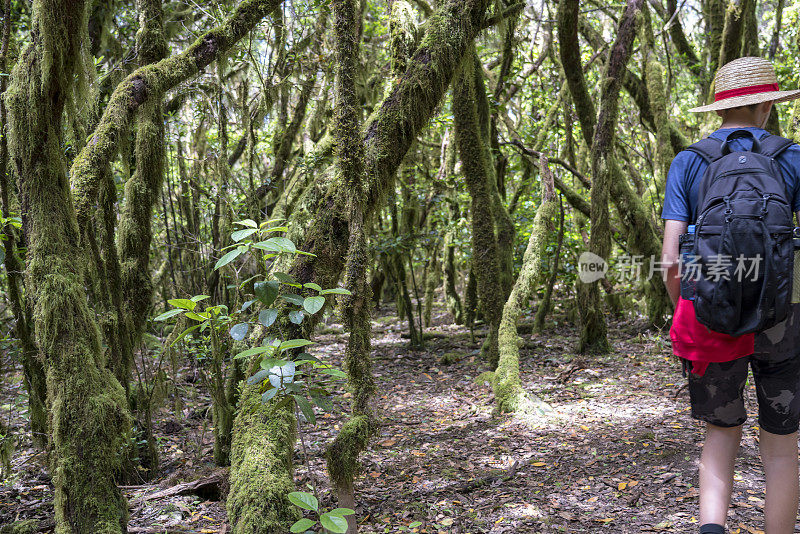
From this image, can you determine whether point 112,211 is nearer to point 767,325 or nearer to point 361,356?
point 361,356

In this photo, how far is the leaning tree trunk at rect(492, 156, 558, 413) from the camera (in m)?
5.21

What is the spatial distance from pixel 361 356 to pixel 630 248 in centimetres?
648

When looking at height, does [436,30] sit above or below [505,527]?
above

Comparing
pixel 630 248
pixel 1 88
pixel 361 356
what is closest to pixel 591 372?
pixel 630 248

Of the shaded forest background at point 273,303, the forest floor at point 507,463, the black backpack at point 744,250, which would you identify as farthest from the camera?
the forest floor at point 507,463

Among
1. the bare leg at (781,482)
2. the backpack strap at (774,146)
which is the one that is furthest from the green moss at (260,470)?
the backpack strap at (774,146)

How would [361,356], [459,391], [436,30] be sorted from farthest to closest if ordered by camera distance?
[459,391] < [436,30] < [361,356]

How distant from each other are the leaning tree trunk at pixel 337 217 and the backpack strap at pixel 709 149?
1.64 m

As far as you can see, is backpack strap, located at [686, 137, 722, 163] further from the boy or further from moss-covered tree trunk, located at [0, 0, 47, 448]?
moss-covered tree trunk, located at [0, 0, 47, 448]

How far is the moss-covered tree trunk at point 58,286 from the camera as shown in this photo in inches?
96.8

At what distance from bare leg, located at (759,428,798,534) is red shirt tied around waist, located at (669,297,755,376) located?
15.7 inches

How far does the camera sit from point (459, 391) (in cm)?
631

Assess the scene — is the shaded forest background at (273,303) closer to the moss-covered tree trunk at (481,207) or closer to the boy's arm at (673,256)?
the moss-covered tree trunk at (481,207)

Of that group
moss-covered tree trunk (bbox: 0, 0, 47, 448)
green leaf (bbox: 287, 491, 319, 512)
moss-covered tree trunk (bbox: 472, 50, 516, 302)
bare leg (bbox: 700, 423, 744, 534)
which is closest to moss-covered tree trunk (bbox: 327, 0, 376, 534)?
green leaf (bbox: 287, 491, 319, 512)
